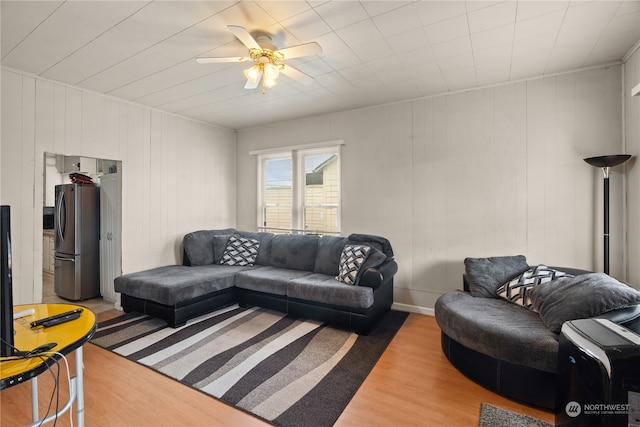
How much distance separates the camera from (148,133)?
404cm

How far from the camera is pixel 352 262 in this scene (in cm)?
332

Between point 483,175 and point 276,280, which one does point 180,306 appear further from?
point 483,175

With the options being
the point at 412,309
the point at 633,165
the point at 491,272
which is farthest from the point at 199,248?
the point at 633,165

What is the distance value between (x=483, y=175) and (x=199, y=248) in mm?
3848

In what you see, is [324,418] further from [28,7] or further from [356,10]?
[28,7]

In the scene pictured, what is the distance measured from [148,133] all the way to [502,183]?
453 centimetres

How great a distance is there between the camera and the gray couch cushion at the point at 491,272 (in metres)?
2.81

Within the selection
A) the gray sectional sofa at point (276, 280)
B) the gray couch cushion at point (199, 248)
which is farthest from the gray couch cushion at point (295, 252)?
the gray couch cushion at point (199, 248)

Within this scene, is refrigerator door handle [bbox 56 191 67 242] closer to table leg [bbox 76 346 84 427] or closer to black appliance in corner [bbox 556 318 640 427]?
table leg [bbox 76 346 84 427]

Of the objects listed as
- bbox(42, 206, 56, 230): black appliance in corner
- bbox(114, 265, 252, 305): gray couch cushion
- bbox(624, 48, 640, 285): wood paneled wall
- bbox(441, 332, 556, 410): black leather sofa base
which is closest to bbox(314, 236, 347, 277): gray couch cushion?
bbox(114, 265, 252, 305): gray couch cushion

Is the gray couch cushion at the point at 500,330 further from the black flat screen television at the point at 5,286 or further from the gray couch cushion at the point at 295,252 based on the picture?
the black flat screen television at the point at 5,286

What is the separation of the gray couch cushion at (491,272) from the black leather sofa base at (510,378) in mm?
738

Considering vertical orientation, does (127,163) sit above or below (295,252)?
above

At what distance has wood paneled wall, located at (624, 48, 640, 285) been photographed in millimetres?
2490
